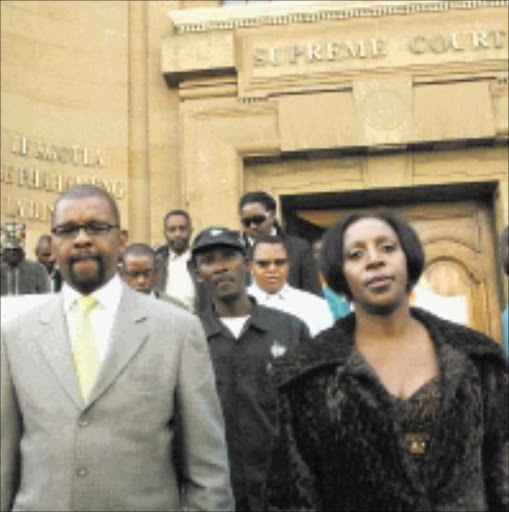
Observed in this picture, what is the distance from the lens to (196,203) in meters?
10.9

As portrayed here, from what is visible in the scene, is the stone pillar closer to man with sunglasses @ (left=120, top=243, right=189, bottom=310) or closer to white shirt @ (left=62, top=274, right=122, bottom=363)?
man with sunglasses @ (left=120, top=243, right=189, bottom=310)

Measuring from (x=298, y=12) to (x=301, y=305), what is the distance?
6709 mm

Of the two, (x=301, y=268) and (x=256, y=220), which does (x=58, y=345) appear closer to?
(x=256, y=220)

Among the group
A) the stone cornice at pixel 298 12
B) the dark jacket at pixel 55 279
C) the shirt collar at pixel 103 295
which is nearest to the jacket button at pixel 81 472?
the shirt collar at pixel 103 295

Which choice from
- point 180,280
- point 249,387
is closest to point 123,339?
point 249,387

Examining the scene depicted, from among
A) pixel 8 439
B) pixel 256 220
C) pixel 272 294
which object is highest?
pixel 256 220

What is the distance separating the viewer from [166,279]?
759 cm

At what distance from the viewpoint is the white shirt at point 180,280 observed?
24.0 feet

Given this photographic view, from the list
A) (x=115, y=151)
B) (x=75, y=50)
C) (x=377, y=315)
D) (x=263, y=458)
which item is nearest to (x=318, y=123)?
(x=115, y=151)

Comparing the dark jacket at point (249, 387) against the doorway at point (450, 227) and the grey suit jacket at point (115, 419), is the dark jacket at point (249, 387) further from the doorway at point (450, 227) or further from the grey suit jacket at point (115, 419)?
the doorway at point (450, 227)

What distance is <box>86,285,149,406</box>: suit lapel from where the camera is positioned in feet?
9.07

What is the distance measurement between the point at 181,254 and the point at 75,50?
556 centimetres

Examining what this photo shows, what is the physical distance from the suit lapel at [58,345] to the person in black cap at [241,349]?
1.18 m

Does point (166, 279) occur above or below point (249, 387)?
above
